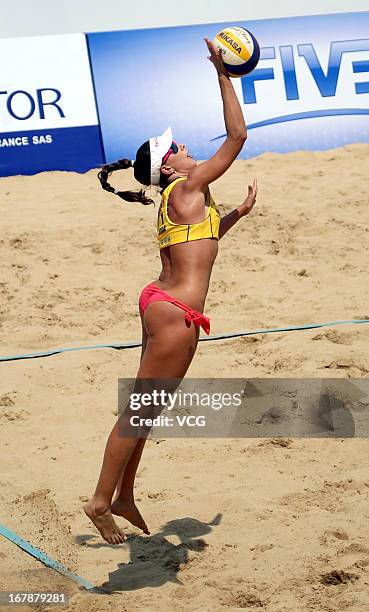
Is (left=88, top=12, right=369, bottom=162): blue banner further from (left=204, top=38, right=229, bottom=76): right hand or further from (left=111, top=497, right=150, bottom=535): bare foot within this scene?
(left=111, top=497, right=150, bottom=535): bare foot

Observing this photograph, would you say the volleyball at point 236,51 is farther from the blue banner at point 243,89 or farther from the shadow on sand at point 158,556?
the blue banner at point 243,89

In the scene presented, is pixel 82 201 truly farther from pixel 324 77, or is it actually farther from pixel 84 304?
pixel 324 77

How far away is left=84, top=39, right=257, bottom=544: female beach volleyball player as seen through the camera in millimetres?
3709

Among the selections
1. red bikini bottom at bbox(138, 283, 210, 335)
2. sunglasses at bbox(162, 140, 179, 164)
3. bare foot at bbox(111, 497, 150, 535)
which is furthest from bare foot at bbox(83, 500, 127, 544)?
sunglasses at bbox(162, 140, 179, 164)

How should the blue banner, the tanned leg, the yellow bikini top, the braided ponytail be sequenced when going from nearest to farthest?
the tanned leg, the yellow bikini top, the braided ponytail, the blue banner

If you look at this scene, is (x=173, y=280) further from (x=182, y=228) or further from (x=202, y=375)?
(x=202, y=375)

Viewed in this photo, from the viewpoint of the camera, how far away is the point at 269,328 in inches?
259

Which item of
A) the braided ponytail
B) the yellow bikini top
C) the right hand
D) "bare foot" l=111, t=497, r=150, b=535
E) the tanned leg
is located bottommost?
"bare foot" l=111, t=497, r=150, b=535

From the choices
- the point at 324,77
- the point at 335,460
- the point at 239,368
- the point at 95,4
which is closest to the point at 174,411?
the point at 239,368

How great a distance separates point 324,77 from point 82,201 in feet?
9.41

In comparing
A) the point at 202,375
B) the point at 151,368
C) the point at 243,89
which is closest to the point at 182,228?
the point at 151,368

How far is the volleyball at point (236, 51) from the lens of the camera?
386cm

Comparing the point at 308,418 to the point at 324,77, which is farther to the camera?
the point at 324,77

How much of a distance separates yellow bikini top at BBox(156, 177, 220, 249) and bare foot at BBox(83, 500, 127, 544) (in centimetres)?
109
